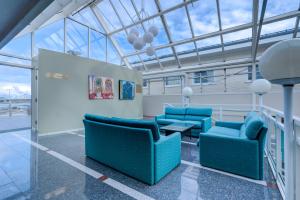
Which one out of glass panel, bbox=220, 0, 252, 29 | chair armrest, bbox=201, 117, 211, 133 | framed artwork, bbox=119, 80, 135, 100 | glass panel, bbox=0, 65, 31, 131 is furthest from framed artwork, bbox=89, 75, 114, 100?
glass panel, bbox=220, 0, 252, 29

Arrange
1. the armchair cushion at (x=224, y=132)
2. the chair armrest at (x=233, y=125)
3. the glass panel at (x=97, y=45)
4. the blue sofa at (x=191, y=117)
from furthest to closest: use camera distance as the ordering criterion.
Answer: the glass panel at (x=97, y=45) → the blue sofa at (x=191, y=117) → the chair armrest at (x=233, y=125) → the armchair cushion at (x=224, y=132)

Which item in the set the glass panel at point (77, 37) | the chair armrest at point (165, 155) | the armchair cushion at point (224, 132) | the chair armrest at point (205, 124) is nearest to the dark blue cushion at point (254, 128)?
the armchair cushion at point (224, 132)

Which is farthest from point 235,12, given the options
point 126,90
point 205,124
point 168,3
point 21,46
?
point 21,46

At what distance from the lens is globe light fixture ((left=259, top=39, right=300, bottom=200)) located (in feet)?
3.43

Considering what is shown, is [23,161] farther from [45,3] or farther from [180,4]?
[180,4]

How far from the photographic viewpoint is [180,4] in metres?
5.48

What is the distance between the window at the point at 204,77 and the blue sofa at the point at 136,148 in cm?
570

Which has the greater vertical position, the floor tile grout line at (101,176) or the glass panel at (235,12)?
the glass panel at (235,12)

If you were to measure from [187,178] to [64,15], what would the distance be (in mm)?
6720

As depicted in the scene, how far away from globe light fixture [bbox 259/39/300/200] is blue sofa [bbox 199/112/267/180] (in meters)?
0.81

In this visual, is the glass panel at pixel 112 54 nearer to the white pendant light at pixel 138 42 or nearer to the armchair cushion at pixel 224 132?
the white pendant light at pixel 138 42

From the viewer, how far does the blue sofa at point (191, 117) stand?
420 cm

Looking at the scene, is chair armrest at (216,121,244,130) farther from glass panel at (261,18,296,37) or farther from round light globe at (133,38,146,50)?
glass panel at (261,18,296,37)

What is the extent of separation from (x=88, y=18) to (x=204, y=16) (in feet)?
16.0
